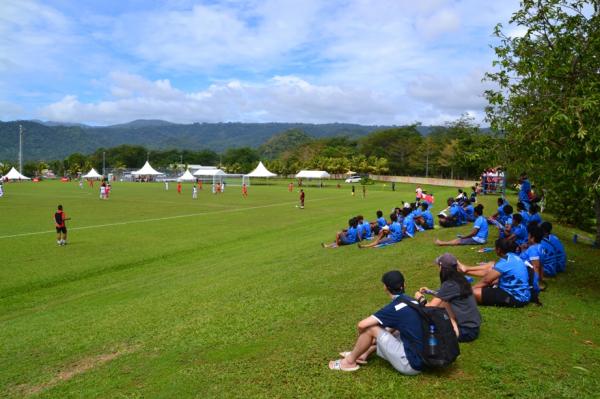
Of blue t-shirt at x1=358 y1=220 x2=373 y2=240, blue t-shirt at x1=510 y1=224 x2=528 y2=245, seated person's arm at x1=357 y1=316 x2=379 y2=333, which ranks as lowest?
blue t-shirt at x1=358 y1=220 x2=373 y2=240

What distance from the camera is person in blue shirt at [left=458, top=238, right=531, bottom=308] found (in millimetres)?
7672

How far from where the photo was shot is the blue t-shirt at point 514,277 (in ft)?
25.1

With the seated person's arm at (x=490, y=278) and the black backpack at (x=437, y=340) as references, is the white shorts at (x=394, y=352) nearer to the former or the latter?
the black backpack at (x=437, y=340)

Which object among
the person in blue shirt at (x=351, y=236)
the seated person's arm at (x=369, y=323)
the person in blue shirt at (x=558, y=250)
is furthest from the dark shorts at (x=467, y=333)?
the person in blue shirt at (x=351, y=236)

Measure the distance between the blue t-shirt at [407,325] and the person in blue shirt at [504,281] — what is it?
8.42 feet

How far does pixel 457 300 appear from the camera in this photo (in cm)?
639

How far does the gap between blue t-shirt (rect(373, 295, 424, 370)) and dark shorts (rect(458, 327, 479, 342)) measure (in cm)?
115

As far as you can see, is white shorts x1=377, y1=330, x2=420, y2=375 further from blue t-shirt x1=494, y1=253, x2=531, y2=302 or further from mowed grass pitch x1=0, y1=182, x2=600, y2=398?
blue t-shirt x1=494, y1=253, x2=531, y2=302

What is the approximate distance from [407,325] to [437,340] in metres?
0.36

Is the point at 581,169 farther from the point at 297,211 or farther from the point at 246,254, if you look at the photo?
the point at 297,211

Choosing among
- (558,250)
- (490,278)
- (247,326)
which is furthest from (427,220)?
(247,326)

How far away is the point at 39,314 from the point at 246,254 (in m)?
8.08

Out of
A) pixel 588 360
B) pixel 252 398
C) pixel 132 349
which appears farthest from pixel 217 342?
pixel 588 360

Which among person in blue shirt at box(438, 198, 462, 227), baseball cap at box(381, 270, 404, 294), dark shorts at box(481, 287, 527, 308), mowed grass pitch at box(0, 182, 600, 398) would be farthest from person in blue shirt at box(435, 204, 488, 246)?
baseball cap at box(381, 270, 404, 294)
